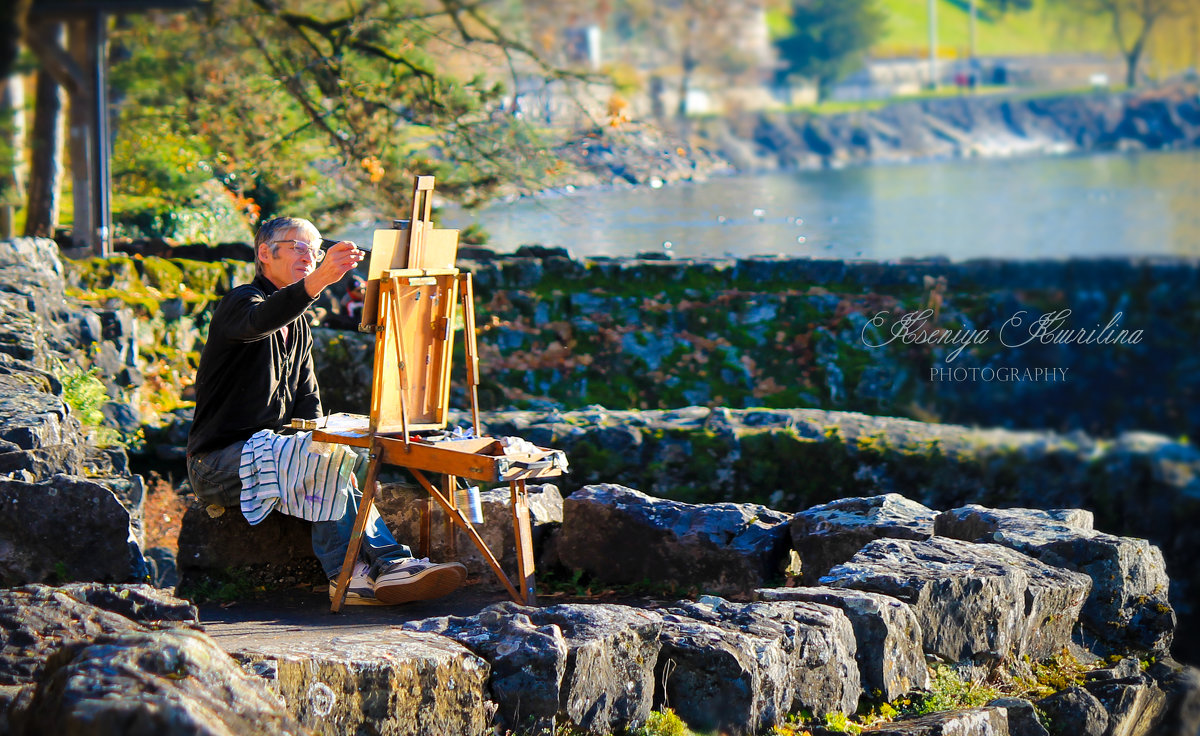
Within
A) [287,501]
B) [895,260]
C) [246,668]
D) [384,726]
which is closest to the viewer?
[246,668]

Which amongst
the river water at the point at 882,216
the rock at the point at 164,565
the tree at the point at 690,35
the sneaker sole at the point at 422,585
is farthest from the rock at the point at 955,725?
the river water at the point at 882,216

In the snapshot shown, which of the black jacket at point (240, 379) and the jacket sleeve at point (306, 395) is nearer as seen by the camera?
the black jacket at point (240, 379)

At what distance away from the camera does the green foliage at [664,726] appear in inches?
140

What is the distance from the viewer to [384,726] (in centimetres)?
315

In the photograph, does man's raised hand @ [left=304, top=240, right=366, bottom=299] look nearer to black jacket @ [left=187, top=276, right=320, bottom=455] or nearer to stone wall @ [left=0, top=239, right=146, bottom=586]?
black jacket @ [left=187, top=276, right=320, bottom=455]

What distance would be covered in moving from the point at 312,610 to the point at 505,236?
1258 centimetres

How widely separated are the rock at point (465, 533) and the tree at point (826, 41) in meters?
25.3

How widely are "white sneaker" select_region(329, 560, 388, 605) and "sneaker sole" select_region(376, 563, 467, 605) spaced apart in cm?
7

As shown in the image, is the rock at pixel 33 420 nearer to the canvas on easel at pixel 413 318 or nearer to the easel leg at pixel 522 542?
the canvas on easel at pixel 413 318

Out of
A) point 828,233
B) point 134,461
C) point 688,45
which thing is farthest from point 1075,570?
point 828,233

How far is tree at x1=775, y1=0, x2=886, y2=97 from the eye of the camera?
1167 inches

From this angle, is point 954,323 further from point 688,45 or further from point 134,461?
point 134,461

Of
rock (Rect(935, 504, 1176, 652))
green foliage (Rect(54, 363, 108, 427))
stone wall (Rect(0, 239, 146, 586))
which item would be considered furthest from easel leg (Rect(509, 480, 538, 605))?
green foliage (Rect(54, 363, 108, 427))

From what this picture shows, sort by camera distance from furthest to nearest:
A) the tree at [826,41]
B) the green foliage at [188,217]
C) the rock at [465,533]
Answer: the tree at [826,41] → the green foliage at [188,217] → the rock at [465,533]
